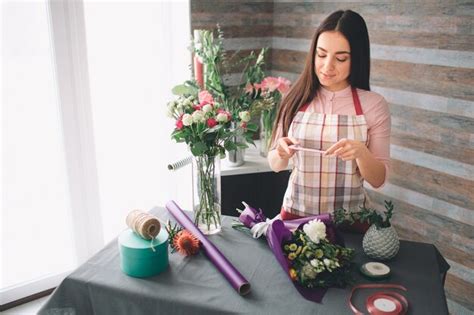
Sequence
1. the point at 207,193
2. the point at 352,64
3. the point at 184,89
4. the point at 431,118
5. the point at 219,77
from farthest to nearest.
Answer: the point at 219,77
the point at 184,89
the point at 431,118
the point at 352,64
the point at 207,193

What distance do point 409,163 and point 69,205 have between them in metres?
1.76

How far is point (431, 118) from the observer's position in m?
2.02

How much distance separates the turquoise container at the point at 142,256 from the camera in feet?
4.25

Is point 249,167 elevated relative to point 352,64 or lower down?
lower down

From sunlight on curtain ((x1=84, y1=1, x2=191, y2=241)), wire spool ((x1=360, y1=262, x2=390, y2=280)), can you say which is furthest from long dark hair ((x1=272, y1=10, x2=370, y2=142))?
sunlight on curtain ((x1=84, y1=1, x2=191, y2=241))

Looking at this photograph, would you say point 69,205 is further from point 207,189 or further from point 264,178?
point 207,189

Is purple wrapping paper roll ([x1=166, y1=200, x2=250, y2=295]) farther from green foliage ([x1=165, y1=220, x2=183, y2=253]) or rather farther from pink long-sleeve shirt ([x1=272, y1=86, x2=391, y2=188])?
pink long-sleeve shirt ([x1=272, y1=86, x2=391, y2=188])

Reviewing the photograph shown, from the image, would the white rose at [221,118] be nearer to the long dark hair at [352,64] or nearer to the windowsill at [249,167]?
the long dark hair at [352,64]

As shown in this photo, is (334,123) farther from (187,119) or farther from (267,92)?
(267,92)

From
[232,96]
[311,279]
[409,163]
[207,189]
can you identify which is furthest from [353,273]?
[232,96]

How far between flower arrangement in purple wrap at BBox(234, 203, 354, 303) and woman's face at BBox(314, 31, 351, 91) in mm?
518

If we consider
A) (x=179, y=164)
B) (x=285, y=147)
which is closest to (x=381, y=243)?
(x=285, y=147)

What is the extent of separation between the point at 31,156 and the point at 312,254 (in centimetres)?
164

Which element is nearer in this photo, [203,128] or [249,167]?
[203,128]
